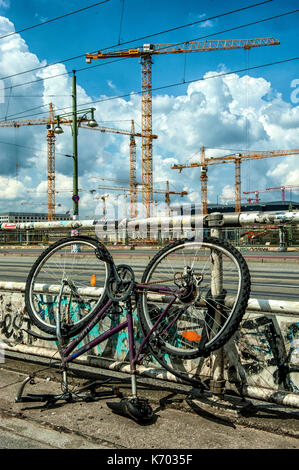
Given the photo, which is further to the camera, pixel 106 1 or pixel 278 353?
pixel 106 1

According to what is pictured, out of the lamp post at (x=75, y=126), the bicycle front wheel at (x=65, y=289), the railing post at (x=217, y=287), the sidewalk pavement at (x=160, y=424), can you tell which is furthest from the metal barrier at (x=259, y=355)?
the lamp post at (x=75, y=126)

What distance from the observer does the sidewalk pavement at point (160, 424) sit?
2.99 meters

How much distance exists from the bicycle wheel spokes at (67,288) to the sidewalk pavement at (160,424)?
897 mm

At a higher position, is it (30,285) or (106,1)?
(106,1)

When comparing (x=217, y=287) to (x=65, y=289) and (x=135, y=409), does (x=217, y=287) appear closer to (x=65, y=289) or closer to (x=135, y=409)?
(x=135, y=409)

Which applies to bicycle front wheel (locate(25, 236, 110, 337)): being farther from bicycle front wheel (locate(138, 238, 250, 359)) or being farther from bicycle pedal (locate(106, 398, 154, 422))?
bicycle pedal (locate(106, 398, 154, 422))

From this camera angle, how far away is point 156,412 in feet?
11.6

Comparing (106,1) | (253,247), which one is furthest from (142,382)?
(253,247)

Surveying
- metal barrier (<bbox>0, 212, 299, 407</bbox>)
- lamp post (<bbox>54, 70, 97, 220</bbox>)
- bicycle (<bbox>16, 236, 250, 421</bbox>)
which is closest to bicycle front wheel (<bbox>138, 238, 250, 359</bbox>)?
bicycle (<bbox>16, 236, 250, 421</bbox>)

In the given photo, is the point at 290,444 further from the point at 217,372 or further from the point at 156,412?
the point at 156,412

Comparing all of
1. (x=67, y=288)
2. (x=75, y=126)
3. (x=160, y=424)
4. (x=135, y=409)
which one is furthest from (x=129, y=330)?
(x=75, y=126)

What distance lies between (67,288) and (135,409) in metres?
1.84

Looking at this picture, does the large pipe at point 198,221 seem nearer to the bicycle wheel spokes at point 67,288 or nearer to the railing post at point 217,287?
the railing post at point 217,287
